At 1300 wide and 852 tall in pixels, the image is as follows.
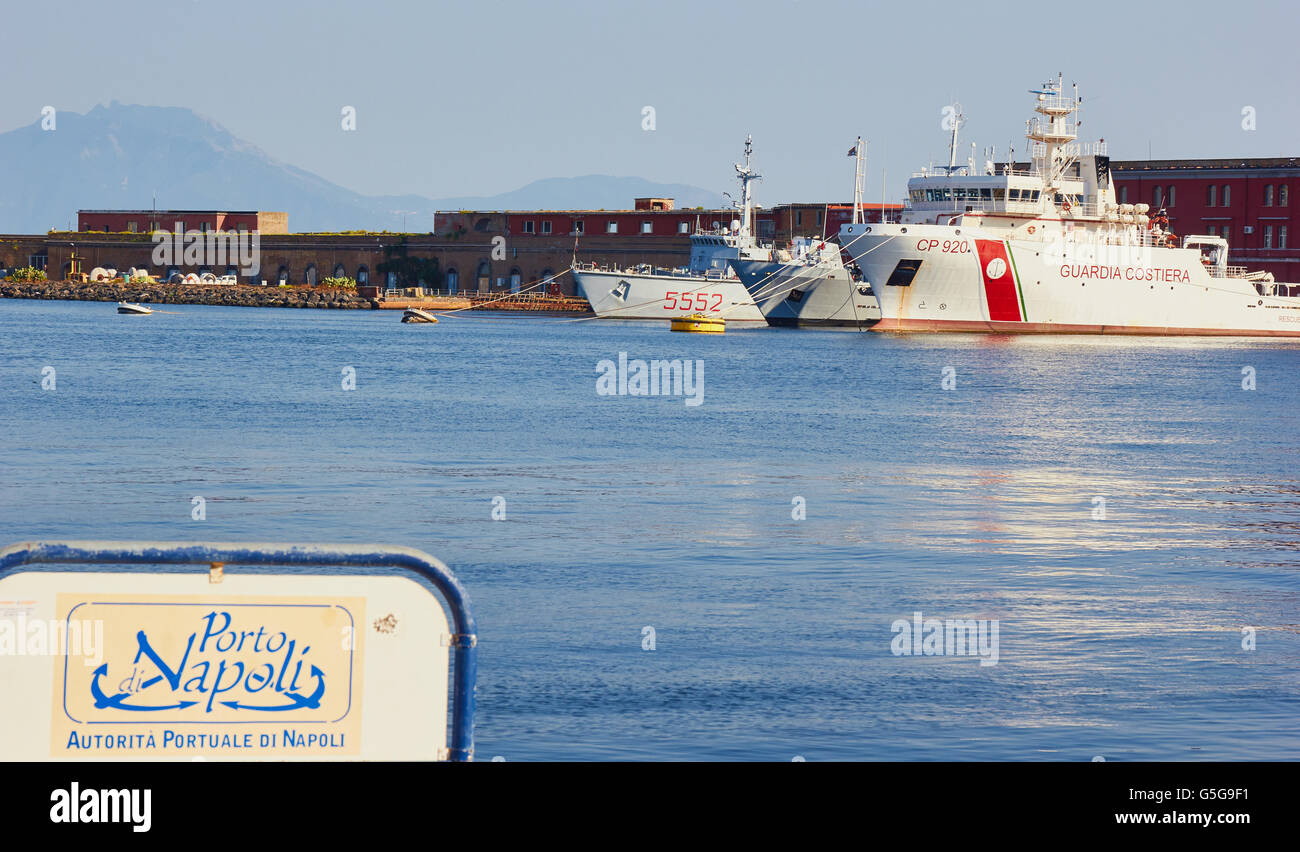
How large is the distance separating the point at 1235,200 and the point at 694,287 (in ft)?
116

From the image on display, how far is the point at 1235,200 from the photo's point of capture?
3789 inches

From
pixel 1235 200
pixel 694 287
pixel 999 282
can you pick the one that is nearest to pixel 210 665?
pixel 999 282

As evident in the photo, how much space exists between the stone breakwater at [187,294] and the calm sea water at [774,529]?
71.7 meters

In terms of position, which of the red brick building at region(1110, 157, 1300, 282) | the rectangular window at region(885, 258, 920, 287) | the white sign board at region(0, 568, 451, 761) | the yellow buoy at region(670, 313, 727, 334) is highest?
the red brick building at region(1110, 157, 1300, 282)

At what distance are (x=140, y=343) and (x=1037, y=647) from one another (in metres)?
57.0

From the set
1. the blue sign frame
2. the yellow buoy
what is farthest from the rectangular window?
the blue sign frame

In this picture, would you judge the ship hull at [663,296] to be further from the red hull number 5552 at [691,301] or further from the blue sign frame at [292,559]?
the blue sign frame at [292,559]

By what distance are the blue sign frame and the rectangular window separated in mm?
66116

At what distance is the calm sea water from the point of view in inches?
376

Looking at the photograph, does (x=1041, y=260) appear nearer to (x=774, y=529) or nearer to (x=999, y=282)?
(x=999, y=282)

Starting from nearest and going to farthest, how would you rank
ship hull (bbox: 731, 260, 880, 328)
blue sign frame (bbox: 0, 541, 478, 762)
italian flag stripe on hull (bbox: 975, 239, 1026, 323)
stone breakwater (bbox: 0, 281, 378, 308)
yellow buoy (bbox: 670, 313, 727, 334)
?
1. blue sign frame (bbox: 0, 541, 478, 762)
2. italian flag stripe on hull (bbox: 975, 239, 1026, 323)
3. yellow buoy (bbox: 670, 313, 727, 334)
4. ship hull (bbox: 731, 260, 880, 328)
5. stone breakwater (bbox: 0, 281, 378, 308)

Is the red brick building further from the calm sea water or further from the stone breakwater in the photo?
the stone breakwater
